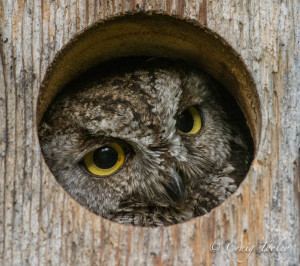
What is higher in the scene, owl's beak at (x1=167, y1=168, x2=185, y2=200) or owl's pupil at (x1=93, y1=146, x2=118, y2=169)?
owl's pupil at (x1=93, y1=146, x2=118, y2=169)

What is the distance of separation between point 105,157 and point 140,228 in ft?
2.08

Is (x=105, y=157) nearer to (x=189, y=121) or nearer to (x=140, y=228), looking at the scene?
(x=189, y=121)

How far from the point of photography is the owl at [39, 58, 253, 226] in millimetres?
2043

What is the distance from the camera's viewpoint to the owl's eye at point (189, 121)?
2271mm

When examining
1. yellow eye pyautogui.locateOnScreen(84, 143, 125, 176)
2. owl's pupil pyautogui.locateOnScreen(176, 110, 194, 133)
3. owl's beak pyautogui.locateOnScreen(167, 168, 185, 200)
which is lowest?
owl's beak pyautogui.locateOnScreen(167, 168, 185, 200)

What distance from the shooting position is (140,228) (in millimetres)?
1593

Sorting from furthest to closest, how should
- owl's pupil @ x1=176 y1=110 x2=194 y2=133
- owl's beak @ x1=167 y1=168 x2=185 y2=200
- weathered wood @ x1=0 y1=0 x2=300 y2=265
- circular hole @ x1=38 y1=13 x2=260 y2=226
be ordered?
owl's pupil @ x1=176 y1=110 x2=194 y2=133 < owl's beak @ x1=167 y1=168 x2=185 y2=200 < circular hole @ x1=38 y1=13 x2=260 y2=226 < weathered wood @ x1=0 y1=0 x2=300 y2=265

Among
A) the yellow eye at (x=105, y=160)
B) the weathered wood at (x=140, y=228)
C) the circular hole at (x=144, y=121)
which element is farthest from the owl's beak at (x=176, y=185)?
the weathered wood at (x=140, y=228)

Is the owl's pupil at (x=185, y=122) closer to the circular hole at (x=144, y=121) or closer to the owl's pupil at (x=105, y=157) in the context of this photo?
the circular hole at (x=144, y=121)

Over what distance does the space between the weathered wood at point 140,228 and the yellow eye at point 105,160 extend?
0.54 meters

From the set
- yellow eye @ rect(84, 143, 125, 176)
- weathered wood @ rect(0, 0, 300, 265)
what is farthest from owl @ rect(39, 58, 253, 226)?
weathered wood @ rect(0, 0, 300, 265)

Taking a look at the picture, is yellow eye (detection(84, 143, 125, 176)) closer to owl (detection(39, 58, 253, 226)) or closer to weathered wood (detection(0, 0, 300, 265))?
owl (detection(39, 58, 253, 226))

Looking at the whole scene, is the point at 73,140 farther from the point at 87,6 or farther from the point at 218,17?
the point at 218,17

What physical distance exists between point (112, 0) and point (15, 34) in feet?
1.20
